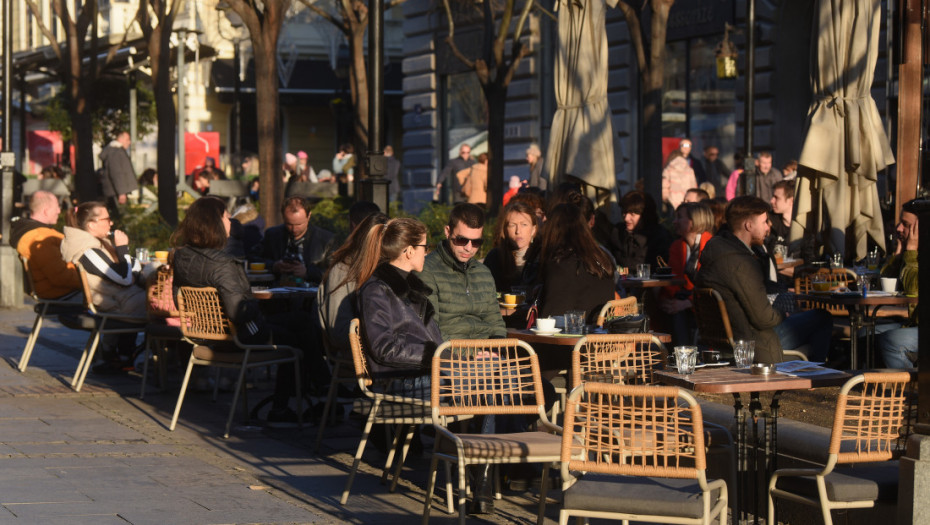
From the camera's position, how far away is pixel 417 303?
776 cm

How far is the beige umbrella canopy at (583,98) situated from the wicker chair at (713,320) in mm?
5012

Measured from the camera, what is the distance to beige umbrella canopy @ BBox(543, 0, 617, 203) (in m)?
13.7

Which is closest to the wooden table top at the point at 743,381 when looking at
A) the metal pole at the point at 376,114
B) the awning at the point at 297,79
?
the metal pole at the point at 376,114

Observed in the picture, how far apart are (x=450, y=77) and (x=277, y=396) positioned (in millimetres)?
23169

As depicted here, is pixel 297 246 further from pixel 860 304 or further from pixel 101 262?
pixel 860 304

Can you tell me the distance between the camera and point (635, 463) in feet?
18.3

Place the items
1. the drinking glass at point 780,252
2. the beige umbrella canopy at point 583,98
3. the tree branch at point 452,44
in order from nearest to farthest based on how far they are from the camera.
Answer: the drinking glass at point 780,252, the beige umbrella canopy at point 583,98, the tree branch at point 452,44

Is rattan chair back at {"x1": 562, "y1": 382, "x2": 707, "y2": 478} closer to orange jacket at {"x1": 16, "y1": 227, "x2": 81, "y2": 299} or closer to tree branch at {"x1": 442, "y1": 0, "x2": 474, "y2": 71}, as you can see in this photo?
orange jacket at {"x1": 16, "y1": 227, "x2": 81, "y2": 299}

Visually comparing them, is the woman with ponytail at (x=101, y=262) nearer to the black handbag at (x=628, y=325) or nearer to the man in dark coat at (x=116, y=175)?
the black handbag at (x=628, y=325)

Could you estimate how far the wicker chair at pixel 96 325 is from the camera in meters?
11.6

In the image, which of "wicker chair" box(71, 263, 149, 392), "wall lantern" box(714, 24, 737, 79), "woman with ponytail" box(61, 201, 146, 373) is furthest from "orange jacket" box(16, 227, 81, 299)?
"wall lantern" box(714, 24, 737, 79)

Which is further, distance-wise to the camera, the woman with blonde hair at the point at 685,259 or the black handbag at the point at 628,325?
the woman with blonde hair at the point at 685,259

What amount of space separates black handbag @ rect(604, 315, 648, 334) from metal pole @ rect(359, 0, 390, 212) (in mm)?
3794

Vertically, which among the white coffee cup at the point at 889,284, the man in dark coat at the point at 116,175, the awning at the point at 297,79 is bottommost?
the white coffee cup at the point at 889,284
